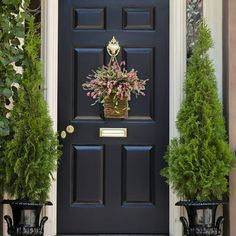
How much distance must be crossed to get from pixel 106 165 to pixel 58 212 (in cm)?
57

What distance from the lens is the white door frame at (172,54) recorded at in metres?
5.17

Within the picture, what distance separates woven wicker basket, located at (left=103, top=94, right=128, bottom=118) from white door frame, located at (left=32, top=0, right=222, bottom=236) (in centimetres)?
40

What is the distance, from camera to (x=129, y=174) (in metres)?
5.25

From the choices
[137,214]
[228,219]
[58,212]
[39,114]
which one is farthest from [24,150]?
[228,219]

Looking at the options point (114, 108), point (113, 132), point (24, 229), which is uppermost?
point (114, 108)

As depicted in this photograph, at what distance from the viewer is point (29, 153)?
15.8 feet

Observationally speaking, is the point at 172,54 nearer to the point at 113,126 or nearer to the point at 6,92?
the point at 113,126

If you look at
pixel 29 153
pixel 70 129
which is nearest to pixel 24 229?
pixel 29 153

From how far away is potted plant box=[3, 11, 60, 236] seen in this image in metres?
4.78

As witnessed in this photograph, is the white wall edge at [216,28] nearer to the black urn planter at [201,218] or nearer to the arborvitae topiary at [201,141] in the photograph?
the arborvitae topiary at [201,141]

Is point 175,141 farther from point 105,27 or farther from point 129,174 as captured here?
point 105,27

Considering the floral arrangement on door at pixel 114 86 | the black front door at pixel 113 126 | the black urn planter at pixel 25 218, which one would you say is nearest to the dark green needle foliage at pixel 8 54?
the black urn planter at pixel 25 218

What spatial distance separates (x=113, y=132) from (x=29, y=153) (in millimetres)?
812

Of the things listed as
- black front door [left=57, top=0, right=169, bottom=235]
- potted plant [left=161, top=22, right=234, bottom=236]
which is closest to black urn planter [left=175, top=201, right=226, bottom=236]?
potted plant [left=161, top=22, right=234, bottom=236]
